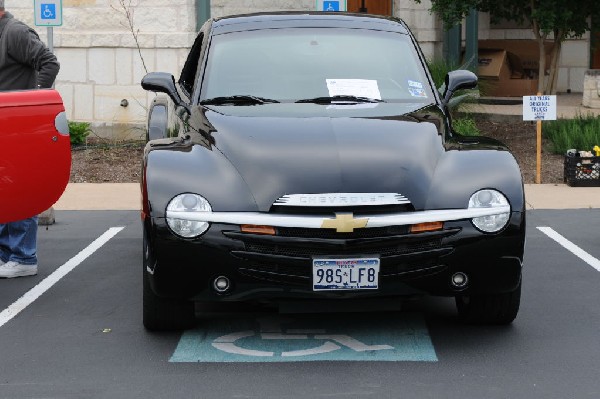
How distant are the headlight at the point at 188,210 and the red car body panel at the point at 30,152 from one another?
1549 millimetres

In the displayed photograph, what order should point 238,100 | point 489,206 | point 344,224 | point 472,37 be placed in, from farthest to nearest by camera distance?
point 472,37 → point 238,100 → point 489,206 → point 344,224

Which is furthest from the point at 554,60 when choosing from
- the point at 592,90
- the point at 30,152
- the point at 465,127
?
the point at 30,152

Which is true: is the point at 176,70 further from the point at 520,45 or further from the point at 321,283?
the point at 321,283

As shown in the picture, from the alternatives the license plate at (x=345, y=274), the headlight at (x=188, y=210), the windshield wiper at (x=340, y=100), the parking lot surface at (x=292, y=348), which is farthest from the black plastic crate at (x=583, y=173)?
the headlight at (x=188, y=210)

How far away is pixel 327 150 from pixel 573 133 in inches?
347

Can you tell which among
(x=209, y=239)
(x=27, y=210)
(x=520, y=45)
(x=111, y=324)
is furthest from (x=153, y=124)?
(x=520, y=45)

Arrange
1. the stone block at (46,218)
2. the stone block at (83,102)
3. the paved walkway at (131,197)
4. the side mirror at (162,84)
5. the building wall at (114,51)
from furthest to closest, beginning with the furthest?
the stone block at (83,102) → the building wall at (114,51) → the paved walkway at (131,197) → the stone block at (46,218) → the side mirror at (162,84)

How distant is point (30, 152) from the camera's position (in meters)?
7.36

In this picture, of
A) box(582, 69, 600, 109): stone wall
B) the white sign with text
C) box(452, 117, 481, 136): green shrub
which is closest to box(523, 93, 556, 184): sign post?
the white sign with text

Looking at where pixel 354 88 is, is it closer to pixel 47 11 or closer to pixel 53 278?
pixel 53 278

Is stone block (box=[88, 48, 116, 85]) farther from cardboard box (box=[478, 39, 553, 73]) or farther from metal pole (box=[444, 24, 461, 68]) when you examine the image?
cardboard box (box=[478, 39, 553, 73])

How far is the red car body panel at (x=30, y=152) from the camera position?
24.1 ft

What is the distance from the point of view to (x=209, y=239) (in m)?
6.07

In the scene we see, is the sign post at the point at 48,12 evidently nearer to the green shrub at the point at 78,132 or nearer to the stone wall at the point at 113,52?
the green shrub at the point at 78,132
